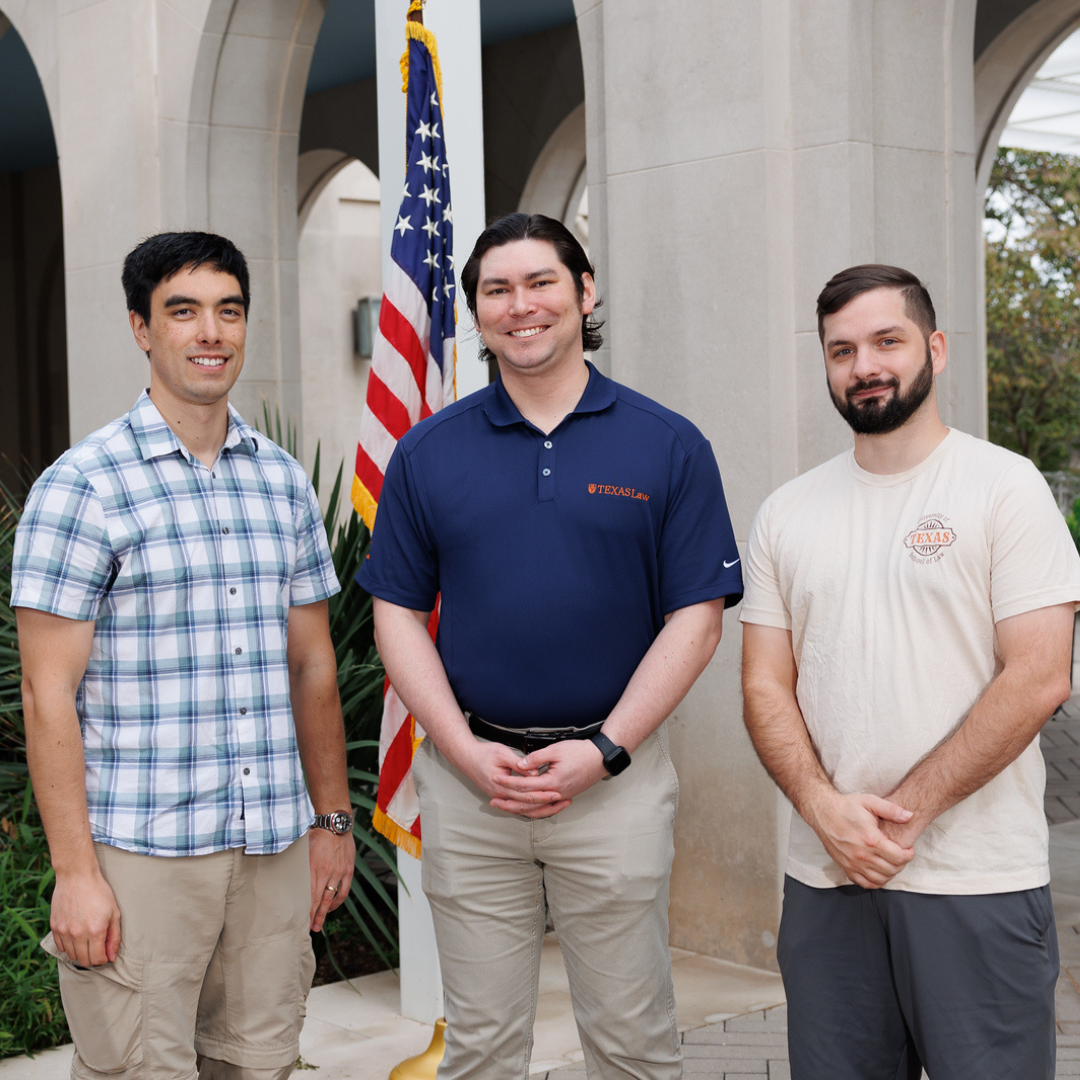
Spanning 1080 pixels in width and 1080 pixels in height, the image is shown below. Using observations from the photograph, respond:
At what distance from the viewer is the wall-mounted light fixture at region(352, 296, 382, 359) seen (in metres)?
17.8

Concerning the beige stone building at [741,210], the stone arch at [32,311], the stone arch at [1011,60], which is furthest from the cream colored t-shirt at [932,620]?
the stone arch at [32,311]

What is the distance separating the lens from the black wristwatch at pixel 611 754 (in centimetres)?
267

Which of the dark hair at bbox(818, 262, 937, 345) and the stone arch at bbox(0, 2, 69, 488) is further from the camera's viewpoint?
the stone arch at bbox(0, 2, 69, 488)

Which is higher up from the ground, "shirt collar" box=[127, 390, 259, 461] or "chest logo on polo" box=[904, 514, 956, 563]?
"shirt collar" box=[127, 390, 259, 461]

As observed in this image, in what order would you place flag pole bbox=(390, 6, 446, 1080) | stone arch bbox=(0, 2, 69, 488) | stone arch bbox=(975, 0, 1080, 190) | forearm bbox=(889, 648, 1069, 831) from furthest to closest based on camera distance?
stone arch bbox=(0, 2, 69, 488) → stone arch bbox=(975, 0, 1080, 190) → flag pole bbox=(390, 6, 446, 1080) → forearm bbox=(889, 648, 1069, 831)

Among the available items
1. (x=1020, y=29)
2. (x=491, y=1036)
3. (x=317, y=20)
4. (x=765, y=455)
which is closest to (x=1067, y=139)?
(x=1020, y=29)

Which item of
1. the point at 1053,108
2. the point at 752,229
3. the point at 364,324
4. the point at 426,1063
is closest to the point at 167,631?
the point at 426,1063

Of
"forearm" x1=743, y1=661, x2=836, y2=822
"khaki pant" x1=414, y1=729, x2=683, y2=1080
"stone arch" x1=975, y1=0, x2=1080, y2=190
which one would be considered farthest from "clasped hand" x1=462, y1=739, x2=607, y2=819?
"stone arch" x1=975, y1=0, x2=1080, y2=190

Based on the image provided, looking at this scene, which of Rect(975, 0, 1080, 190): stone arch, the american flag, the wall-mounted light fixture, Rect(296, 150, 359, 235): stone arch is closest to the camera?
the american flag

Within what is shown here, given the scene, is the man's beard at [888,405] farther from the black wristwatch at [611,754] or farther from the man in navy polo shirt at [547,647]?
the black wristwatch at [611,754]

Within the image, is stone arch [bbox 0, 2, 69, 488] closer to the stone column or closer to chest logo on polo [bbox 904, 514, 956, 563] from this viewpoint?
the stone column

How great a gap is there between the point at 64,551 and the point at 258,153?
208 inches

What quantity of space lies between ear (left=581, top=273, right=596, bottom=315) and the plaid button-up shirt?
801 mm

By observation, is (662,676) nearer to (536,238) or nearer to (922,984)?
(922,984)
